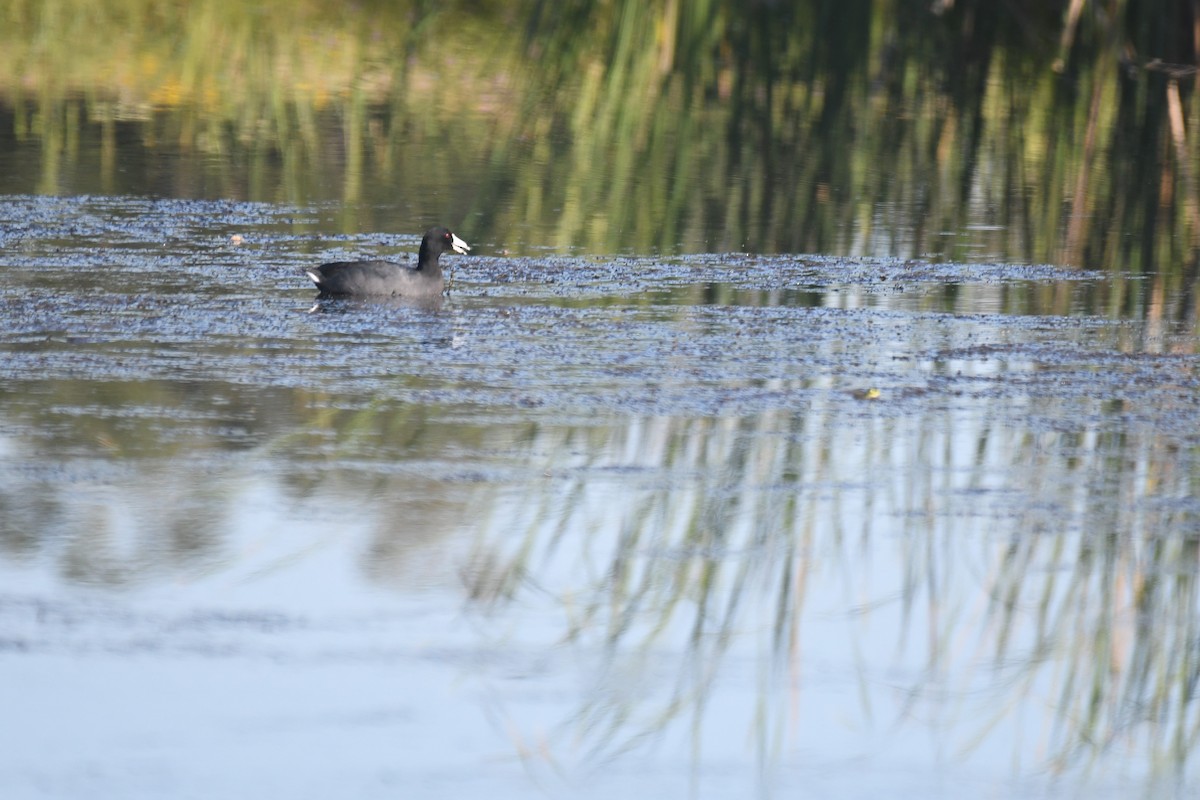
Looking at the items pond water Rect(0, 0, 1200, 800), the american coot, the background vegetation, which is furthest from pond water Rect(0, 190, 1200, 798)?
the background vegetation

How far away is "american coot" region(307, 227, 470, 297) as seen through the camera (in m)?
8.40

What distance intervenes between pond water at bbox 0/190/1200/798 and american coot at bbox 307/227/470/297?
0.16 metres

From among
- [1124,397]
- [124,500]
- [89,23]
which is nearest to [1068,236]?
[1124,397]

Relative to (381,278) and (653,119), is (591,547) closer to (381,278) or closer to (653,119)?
(381,278)

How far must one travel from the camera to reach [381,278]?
334 inches

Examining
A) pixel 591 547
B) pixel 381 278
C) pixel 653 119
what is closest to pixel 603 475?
pixel 591 547

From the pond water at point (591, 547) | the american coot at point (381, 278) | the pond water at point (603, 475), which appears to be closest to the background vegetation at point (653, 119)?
the pond water at point (603, 475)

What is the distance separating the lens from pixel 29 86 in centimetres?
1503

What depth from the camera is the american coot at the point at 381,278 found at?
8.40 metres

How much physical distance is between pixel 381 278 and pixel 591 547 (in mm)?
3401

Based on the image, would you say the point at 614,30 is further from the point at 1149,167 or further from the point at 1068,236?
the point at 1068,236

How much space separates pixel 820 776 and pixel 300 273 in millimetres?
5303

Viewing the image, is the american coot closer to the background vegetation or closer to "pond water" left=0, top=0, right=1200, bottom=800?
"pond water" left=0, top=0, right=1200, bottom=800

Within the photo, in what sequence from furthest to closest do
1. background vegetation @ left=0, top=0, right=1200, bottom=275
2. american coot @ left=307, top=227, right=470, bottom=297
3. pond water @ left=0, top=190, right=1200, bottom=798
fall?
1. background vegetation @ left=0, top=0, right=1200, bottom=275
2. american coot @ left=307, top=227, right=470, bottom=297
3. pond water @ left=0, top=190, right=1200, bottom=798
